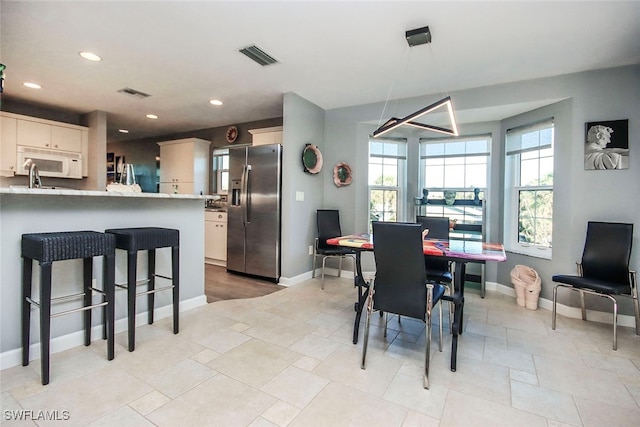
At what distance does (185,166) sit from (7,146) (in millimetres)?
2359

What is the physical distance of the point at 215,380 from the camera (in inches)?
71.6

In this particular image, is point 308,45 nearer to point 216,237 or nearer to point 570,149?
point 570,149

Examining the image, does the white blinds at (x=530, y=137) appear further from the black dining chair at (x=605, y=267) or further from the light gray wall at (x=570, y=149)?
the black dining chair at (x=605, y=267)

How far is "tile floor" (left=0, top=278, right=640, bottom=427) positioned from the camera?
1.54 meters

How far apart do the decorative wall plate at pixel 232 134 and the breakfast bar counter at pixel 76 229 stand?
9.50 feet

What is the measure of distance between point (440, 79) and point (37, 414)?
4.08 metres

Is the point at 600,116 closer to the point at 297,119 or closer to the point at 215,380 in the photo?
the point at 297,119

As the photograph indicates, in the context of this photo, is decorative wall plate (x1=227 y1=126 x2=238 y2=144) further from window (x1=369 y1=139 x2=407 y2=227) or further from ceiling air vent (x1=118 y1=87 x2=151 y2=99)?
window (x1=369 y1=139 x2=407 y2=227)

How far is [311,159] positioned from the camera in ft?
13.8

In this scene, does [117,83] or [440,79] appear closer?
[440,79]

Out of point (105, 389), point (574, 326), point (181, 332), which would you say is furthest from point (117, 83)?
point (574, 326)

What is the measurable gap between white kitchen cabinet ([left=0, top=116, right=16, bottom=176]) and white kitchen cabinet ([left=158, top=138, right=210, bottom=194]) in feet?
6.90
